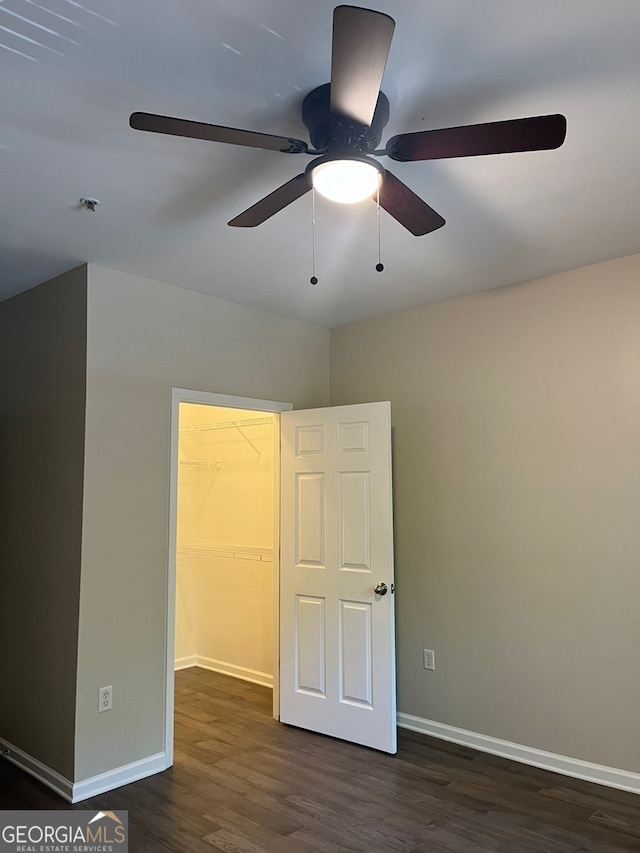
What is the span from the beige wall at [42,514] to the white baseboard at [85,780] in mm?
44

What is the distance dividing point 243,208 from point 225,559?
3415mm

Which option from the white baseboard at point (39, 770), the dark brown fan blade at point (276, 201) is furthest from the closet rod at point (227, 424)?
the dark brown fan blade at point (276, 201)

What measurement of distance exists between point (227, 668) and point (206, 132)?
4.57m

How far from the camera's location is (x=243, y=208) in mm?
2664

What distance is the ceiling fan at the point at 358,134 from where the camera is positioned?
140 centimetres

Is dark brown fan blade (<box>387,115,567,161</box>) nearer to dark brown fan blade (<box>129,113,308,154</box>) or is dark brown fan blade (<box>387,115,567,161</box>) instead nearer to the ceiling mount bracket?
dark brown fan blade (<box>129,113,308,154</box>)

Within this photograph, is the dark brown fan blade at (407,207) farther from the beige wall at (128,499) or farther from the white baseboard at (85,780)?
the white baseboard at (85,780)

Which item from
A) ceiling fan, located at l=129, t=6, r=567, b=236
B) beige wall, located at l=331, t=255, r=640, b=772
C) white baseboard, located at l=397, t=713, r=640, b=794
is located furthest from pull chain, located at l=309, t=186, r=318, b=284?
white baseboard, located at l=397, t=713, r=640, b=794

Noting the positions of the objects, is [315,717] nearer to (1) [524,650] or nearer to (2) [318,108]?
(1) [524,650]

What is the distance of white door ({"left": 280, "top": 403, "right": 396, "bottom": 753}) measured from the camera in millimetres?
3648

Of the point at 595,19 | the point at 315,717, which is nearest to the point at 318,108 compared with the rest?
the point at 595,19

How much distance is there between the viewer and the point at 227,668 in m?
5.23

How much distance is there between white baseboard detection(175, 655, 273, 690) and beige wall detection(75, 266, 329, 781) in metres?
1.63

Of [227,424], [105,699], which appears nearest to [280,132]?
[105,699]
